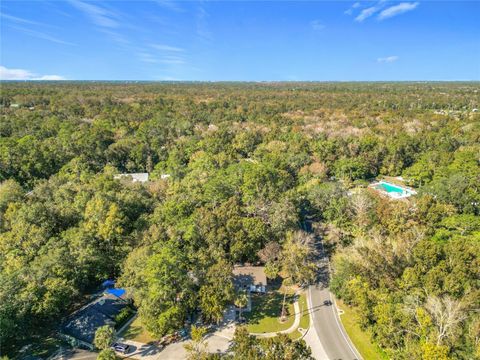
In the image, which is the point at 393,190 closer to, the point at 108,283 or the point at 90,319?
the point at 108,283

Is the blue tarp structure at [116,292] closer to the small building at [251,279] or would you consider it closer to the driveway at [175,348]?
the driveway at [175,348]

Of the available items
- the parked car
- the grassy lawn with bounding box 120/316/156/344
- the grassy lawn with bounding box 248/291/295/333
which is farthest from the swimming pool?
the parked car

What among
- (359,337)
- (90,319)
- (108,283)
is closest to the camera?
(359,337)

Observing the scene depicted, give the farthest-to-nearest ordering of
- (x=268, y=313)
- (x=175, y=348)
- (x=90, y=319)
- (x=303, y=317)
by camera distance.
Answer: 1. (x=268, y=313)
2. (x=303, y=317)
3. (x=90, y=319)
4. (x=175, y=348)

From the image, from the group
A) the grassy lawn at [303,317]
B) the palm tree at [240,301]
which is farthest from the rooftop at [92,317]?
the grassy lawn at [303,317]

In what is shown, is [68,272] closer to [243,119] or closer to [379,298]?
[379,298]

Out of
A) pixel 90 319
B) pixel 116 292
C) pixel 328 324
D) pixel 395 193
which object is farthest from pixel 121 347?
pixel 395 193

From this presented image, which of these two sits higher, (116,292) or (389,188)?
(389,188)

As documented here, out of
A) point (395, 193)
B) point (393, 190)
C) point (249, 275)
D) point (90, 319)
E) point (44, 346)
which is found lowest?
point (44, 346)
